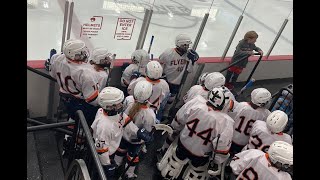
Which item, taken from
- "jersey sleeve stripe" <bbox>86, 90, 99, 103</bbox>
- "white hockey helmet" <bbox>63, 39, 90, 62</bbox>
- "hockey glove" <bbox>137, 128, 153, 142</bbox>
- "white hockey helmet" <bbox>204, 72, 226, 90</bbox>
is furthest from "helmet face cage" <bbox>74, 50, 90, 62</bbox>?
"white hockey helmet" <bbox>204, 72, 226, 90</bbox>

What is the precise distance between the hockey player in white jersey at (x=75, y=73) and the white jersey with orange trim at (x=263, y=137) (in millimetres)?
1348

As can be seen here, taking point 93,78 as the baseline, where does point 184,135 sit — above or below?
below

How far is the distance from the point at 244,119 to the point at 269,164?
2.50 feet

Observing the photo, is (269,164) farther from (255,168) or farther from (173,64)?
(173,64)

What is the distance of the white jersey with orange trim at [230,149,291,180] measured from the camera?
2.24m

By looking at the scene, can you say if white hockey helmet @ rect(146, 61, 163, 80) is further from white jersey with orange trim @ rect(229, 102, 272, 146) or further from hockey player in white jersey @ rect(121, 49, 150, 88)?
white jersey with orange trim @ rect(229, 102, 272, 146)

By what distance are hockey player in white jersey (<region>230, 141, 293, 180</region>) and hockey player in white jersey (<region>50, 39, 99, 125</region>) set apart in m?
1.30

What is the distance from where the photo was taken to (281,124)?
261 cm

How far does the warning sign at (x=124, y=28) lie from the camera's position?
3713 mm

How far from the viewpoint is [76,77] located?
2.74 metres

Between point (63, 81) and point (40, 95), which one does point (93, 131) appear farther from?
point (40, 95)

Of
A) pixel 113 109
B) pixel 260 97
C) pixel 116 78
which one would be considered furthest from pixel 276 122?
pixel 116 78
